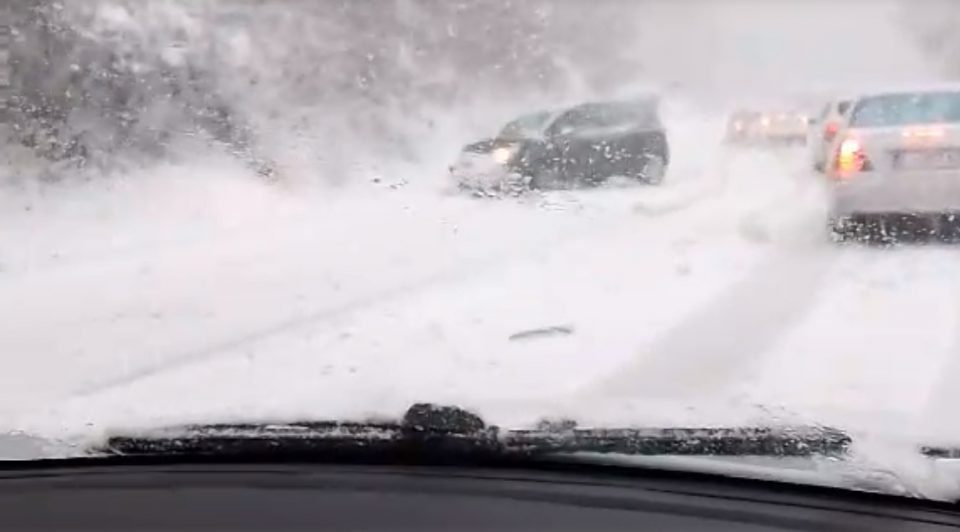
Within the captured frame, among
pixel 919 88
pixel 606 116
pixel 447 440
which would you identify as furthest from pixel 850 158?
pixel 447 440

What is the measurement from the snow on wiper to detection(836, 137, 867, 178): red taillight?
4.02 metres

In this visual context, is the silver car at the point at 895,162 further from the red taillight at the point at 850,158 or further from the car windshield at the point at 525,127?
the car windshield at the point at 525,127

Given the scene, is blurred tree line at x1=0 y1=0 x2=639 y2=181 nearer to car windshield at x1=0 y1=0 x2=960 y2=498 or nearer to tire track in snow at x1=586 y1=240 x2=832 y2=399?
car windshield at x1=0 y1=0 x2=960 y2=498

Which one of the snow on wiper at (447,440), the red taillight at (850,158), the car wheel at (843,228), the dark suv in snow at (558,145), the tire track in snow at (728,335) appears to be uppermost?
the red taillight at (850,158)

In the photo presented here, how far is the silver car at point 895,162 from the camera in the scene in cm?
642

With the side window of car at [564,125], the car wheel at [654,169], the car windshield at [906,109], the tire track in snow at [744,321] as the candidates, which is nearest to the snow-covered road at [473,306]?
the tire track in snow at [744,321]

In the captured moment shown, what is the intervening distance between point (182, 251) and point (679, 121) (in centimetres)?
300

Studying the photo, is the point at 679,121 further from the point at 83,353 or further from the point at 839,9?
the point at 83,353

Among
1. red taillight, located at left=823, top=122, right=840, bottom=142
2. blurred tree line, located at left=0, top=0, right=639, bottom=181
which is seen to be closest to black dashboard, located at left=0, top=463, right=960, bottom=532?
blurred tree line, located at left=0, top=0, right=639, bottom=181

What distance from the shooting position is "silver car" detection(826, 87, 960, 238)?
6418 mm

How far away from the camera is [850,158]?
7191 millimetres

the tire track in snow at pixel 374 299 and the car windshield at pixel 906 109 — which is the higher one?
the car windshield at pixel 906 109

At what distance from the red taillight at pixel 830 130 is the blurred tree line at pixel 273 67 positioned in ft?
4.39

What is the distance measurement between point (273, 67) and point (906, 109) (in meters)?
3.20
